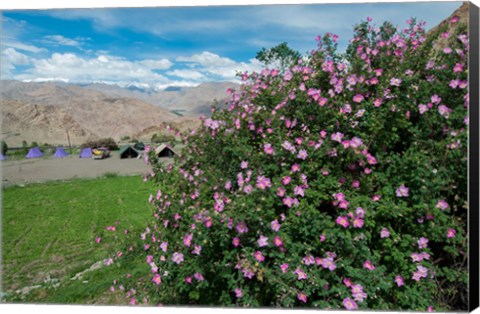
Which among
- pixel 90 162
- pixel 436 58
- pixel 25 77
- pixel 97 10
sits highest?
pixel 97 10

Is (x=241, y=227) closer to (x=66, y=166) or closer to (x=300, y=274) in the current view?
(x=300, y=274)

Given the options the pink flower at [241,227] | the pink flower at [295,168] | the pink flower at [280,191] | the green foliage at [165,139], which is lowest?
the pink flower at [241,227]

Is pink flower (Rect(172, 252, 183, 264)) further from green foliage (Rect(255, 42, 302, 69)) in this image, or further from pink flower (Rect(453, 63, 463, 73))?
pink flower (Rect(453, 63, 463, 73))

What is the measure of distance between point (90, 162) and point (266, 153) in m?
14.1

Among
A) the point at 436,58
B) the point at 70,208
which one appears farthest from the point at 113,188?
the point at 436,58

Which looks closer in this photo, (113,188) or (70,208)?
(70,208)

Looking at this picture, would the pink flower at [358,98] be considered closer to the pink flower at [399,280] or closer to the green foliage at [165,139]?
the pink flower at [399,280]

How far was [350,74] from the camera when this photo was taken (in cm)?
227

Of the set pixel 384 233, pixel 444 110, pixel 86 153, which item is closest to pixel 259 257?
pixel 384 233

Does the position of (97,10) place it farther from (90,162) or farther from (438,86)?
(90,162)

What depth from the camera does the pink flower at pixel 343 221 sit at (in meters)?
2.00

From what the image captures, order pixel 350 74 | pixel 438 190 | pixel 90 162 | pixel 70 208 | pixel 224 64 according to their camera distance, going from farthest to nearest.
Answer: pixel 90 162 → pixel 70 208 → pixel 224 64 → pixel 350 74 → pixel 438 190

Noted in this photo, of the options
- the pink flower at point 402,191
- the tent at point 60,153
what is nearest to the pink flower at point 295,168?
the pink flower at point 402,191

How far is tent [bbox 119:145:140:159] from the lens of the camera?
16369 mm
